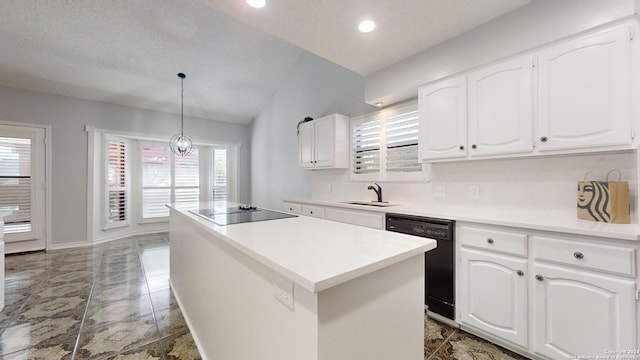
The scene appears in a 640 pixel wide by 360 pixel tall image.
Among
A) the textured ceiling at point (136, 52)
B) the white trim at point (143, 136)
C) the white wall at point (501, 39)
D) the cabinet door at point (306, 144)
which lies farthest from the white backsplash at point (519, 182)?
the white trim at point (143, 136)

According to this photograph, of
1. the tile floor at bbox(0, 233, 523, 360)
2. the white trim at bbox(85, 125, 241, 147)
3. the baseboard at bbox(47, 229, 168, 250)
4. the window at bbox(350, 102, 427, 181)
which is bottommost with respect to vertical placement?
the tile floor at bbox(0, 233, 523, 360)

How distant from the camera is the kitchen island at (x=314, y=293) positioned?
0.78 m

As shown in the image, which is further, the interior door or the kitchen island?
the interior door

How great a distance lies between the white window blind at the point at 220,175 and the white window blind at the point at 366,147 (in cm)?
383

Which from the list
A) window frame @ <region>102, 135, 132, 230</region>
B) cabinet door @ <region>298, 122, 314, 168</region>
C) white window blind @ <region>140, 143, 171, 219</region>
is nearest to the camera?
cabinet door @ <region>298, 122, 314, 168</region>

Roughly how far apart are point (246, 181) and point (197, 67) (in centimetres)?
283

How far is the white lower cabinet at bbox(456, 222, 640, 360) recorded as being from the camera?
129 cm

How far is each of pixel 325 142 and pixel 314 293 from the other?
300 cm

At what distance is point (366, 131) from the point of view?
3365 mm

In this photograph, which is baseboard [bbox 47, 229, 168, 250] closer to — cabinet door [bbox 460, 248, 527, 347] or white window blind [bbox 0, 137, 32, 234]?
white window blind [bbox 0, 137, 32, 234]

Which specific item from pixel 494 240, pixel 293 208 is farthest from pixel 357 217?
pixel 293 208

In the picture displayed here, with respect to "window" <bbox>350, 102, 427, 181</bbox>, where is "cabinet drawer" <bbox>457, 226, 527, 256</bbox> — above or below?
below

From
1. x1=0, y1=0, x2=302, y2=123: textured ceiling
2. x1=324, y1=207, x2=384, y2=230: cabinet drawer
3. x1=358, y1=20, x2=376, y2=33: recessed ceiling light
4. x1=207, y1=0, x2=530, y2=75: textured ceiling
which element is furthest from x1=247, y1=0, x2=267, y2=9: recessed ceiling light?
x1=324, y1=207, x2=384, y2=230: cabinet drawer

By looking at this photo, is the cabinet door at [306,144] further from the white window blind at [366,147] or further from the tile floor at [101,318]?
the tile floor at [101,318]
